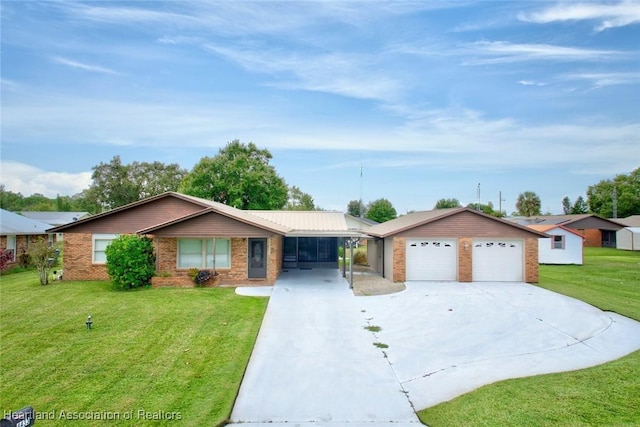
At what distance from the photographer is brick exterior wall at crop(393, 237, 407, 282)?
707 inches

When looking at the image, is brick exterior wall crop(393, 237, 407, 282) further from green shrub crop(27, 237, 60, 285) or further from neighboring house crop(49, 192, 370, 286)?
green shrub crop(27, 237, 60, 285)

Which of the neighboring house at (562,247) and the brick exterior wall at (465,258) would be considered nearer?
the brick exterior wall at (465,258)

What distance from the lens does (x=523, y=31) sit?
18234 millimetres

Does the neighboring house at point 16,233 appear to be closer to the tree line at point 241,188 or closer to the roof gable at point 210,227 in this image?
the roof gable at point 210,227

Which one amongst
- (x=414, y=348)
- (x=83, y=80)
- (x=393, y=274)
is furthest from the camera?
(x=83, y=80)

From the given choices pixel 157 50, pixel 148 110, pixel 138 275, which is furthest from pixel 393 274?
pixel 148 110

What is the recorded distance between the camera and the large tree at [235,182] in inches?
1656

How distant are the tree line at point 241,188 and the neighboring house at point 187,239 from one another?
18.0 metres

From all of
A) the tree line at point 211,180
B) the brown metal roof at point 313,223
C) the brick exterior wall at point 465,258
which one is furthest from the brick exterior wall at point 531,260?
the tree line at point 211,180

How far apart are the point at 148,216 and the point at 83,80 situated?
822 cm

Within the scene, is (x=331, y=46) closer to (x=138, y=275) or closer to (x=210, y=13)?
(x=210, y=13)

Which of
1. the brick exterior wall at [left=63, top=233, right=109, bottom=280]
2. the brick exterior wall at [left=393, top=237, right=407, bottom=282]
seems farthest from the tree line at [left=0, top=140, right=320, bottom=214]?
the brick exterior wall at [left=393, top=237, right=407, bottom=282]

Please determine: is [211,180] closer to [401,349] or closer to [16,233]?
[16,233]

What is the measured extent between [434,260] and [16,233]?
926 inches
